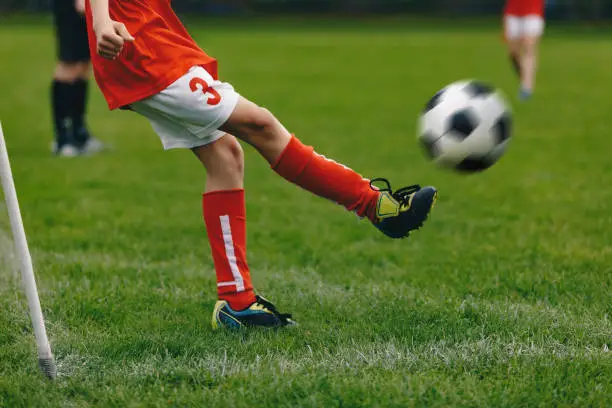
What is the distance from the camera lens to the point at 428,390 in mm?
2600

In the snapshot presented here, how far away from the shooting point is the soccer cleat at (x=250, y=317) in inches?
129

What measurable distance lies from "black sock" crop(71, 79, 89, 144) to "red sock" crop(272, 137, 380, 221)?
5.14 meters

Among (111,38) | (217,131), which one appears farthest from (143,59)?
(217,131)

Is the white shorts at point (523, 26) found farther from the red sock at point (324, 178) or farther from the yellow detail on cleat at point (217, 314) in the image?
the yellow detail on cleat at point (217, 314)

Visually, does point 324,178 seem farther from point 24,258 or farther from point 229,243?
point 24,258

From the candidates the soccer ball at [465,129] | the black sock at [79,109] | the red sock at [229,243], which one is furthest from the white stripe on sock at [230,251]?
the black sock at [79,109]

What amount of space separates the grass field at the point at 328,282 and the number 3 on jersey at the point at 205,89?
0.89m

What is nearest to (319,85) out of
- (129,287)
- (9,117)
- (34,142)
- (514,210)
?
Result: (9,117)

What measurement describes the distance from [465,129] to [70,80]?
203 inches

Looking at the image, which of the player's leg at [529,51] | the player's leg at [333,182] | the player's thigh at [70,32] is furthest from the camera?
the player's leg at [529,51]

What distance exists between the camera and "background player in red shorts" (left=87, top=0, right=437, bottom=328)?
301 cm

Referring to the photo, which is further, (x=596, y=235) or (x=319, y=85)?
(x=319, y=85)

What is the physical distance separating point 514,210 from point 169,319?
112 inches

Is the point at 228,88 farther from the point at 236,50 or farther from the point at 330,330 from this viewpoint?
the point at 236,50
